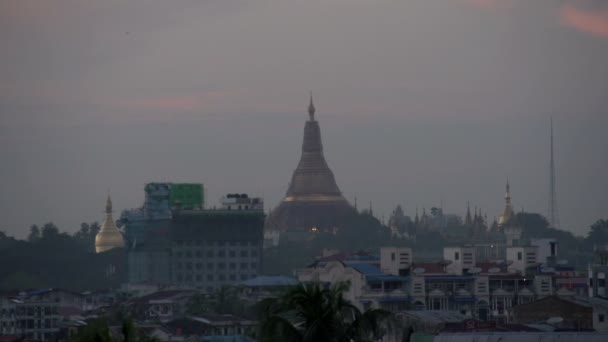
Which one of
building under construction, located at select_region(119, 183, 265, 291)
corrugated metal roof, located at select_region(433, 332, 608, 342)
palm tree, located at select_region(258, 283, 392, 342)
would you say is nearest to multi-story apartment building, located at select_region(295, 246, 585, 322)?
corrugated metal roof, located at select_region(433, 332, 608, 342)

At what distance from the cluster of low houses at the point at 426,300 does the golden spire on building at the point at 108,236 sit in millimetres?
52798

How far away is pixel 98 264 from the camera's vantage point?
130 metres

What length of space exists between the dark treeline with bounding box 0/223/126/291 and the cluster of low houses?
33752 mm

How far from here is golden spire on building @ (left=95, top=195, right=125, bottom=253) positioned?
457 feet

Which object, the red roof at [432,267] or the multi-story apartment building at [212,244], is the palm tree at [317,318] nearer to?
the red roof at [432,267]

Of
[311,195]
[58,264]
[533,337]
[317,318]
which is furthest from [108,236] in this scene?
[317,318]

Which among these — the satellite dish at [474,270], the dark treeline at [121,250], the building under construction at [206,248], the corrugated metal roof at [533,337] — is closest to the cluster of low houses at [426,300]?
the satellite dish at [474,270]

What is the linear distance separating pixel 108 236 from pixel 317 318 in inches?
4474

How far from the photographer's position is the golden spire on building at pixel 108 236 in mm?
139150

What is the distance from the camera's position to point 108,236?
140 meters

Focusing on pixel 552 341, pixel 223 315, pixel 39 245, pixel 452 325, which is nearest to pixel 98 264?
pixel 39 245

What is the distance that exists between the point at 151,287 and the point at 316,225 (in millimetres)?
52935

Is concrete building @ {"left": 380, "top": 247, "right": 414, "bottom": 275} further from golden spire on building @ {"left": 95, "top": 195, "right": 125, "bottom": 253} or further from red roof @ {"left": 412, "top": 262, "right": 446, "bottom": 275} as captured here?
golden spire on building @ {"left": 95, "top": 195, "right": 125, "bottom": 253}

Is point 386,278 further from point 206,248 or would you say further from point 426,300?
point 206,248
